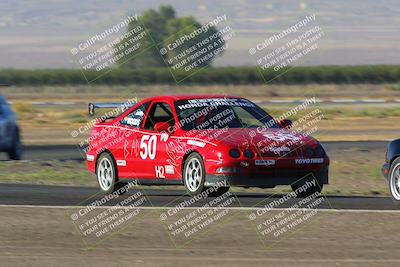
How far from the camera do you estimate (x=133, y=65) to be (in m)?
144

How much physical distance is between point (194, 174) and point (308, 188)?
1.60 m

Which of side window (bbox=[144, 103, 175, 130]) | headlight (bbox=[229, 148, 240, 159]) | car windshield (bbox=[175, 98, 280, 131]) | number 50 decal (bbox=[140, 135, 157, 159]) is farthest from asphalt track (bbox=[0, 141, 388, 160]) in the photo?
headlight (bbox=[229, 148, 240, 159])

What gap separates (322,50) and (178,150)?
18019 cm

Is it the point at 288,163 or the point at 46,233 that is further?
the point at 288,163

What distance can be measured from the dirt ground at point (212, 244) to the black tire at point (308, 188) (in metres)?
2.01

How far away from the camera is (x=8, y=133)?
965 inches

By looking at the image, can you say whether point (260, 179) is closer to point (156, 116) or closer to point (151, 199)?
point (151, 199)

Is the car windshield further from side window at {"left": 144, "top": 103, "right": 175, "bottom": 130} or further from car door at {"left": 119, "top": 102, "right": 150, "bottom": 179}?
car door at {"left": 119, "top": 102, "right": 150, "bottom": 179}

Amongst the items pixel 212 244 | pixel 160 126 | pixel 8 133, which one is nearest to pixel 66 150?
pixel 8 133

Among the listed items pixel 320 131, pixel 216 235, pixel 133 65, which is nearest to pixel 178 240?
pixel 216 235

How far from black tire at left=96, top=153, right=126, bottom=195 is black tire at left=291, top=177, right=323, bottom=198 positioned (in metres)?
2.68

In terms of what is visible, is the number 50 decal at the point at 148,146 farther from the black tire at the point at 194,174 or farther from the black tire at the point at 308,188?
the black tire at the point at 308,188

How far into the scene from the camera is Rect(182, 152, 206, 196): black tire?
1588 cm

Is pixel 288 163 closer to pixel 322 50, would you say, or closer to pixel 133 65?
pixel 133 65
